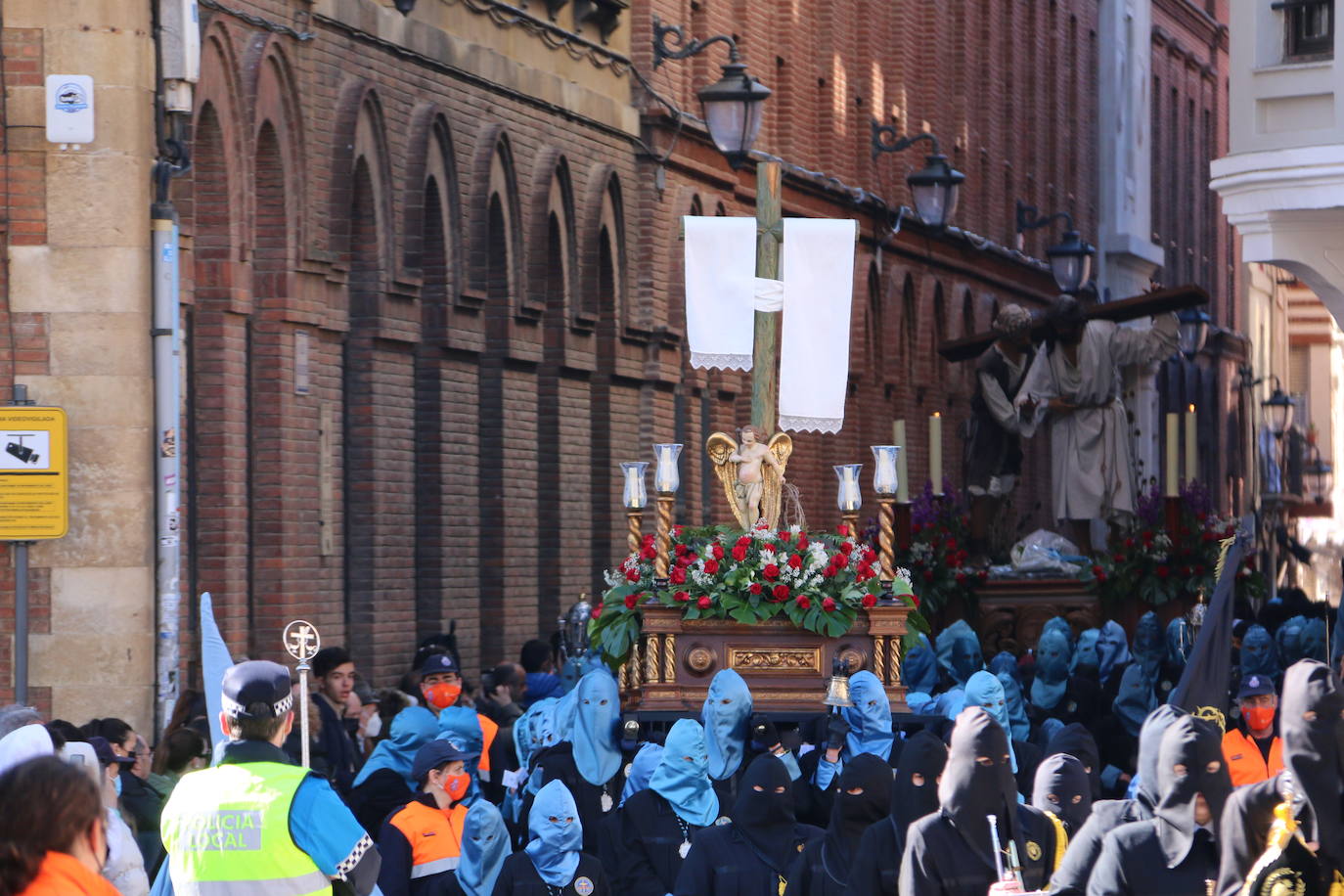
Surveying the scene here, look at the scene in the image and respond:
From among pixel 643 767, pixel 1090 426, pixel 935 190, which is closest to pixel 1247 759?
pixel 643 767

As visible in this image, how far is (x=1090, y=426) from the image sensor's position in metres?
25.5

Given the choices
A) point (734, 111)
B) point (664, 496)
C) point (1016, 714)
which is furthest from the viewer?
point (734, 111)

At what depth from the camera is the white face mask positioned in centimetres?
1669

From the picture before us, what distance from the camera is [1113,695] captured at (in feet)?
58.7

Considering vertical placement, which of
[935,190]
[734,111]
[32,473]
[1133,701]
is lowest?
[1133,701]

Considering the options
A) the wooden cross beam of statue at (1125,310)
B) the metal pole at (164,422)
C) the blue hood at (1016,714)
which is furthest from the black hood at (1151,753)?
the wooden cross beam of statue at (1125,310)

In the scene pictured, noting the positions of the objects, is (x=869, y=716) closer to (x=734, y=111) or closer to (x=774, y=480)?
(x=774, y=480)

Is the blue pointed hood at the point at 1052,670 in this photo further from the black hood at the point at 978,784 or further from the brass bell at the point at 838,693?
the black hood at the point at 978,784

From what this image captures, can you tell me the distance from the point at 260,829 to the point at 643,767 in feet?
15.4

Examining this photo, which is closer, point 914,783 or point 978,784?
point 978,784

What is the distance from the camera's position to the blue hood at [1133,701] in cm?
1703

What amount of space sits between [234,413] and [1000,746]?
1073cm

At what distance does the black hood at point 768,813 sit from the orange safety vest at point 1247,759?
2565 mm

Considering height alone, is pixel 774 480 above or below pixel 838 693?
above
